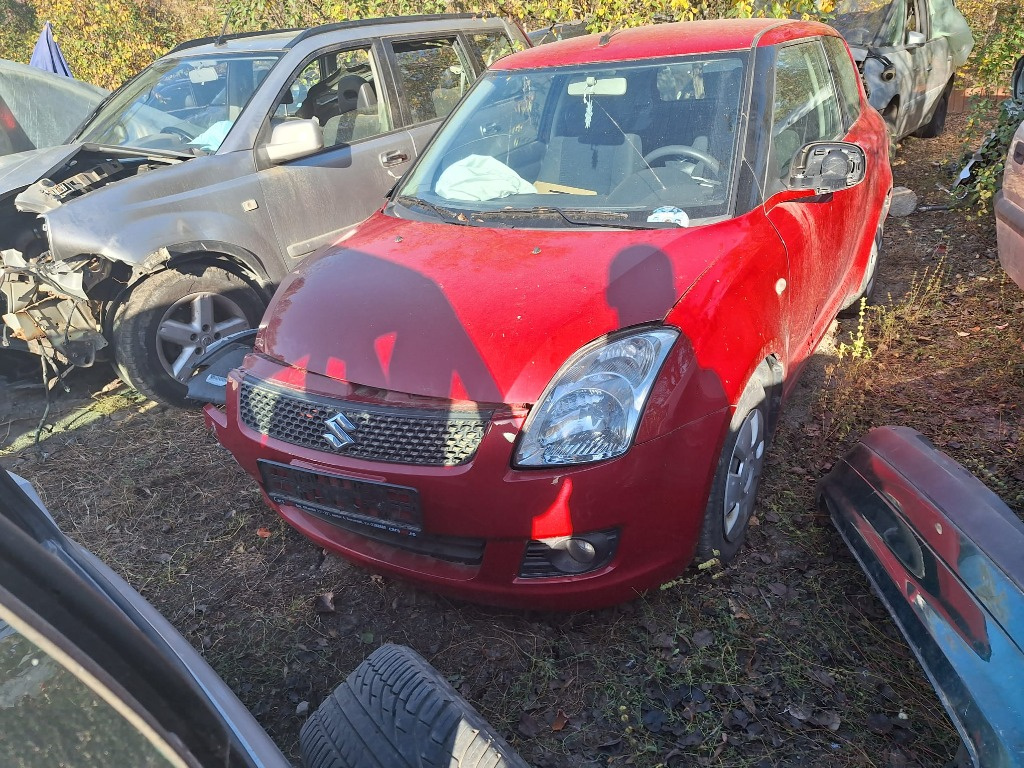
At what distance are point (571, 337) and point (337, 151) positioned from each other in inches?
121

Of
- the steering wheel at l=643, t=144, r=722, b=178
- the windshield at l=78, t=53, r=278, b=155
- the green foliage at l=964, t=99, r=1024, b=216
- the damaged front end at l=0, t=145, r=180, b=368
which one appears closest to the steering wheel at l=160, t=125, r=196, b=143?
the windshield at l=78, t=53, r=278, b=155

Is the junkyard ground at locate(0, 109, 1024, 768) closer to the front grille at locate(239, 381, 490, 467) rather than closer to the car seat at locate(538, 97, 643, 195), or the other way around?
the front grille at locate(239, 381, 490, 467)

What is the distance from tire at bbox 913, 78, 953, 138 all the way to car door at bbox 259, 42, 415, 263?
6.76 metres

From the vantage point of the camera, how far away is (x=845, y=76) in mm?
3977

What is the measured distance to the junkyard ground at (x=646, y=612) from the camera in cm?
217

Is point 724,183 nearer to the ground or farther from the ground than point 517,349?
farther from the ground

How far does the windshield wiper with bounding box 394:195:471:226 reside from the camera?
294cm

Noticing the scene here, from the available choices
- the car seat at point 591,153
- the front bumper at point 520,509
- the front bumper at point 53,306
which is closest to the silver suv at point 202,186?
the front bumper at point 53,306

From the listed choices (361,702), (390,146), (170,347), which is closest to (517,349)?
(361,702)

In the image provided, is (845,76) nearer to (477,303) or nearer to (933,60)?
(477,303)

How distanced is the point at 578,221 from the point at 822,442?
1.58 m

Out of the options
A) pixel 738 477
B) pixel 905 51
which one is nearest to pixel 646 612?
pixel 738 477

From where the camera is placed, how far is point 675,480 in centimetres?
216

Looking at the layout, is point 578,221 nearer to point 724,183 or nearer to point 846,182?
point 724,183
